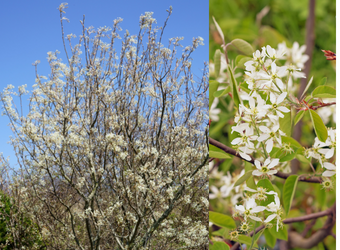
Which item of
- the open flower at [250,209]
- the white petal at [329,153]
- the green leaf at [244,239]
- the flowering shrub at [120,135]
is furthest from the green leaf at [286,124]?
the flowering shrub at [120,135]

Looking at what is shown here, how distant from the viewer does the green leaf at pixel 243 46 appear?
30.7 inches

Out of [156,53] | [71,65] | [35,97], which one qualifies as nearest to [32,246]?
[35,97]

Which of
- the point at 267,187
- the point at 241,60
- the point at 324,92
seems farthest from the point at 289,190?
the point at 241,60

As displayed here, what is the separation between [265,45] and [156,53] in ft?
7.87

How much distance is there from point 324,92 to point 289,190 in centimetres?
26

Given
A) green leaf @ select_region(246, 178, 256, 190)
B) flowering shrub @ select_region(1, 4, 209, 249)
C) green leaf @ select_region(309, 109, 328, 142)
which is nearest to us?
green leaf @ select_region(309, 109, 328, 142)

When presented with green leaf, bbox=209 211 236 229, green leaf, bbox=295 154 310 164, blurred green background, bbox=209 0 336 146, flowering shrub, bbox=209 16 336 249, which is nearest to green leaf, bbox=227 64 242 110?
flowering shrub, bbox=209 16 336 249

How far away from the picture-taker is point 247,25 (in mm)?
790

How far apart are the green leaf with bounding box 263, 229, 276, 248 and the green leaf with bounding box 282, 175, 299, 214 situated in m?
0.09

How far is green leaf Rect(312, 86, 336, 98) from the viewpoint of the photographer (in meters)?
0.67

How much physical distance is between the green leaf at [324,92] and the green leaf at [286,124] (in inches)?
3.4

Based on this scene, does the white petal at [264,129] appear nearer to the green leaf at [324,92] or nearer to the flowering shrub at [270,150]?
the flowering shrub at [270,150]

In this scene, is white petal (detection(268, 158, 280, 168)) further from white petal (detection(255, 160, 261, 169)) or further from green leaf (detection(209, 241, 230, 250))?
green leaf (detection(209, 241, 230, 250))

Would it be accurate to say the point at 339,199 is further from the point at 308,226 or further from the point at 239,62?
the point at 239,62
